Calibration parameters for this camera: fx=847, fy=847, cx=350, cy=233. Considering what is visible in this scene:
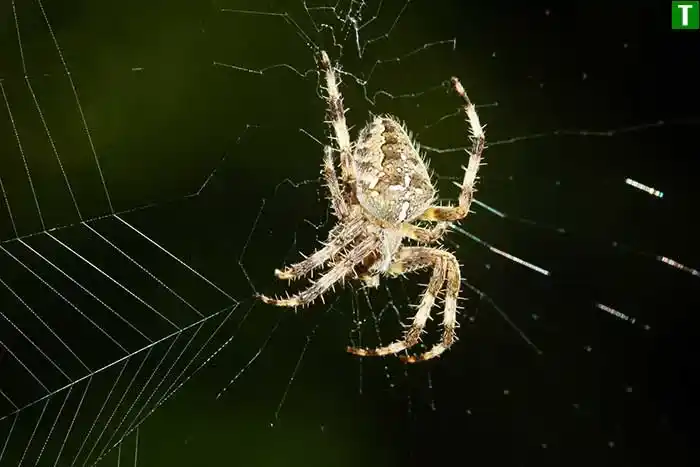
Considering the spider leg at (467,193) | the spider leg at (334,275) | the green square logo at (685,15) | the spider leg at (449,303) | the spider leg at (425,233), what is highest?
the green square logo at (685,15)

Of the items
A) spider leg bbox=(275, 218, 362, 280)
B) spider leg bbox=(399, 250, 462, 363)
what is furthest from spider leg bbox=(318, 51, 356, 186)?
spider leg bbox=(399, 250, 462, 363)

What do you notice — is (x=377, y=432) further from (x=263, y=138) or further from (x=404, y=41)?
(x=404, y=41)

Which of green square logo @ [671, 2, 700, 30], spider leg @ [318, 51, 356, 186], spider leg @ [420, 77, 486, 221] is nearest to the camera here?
spider leg @ [318, 51, 356, 186]

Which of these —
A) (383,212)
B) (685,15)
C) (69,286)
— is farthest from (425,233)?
(685,15)

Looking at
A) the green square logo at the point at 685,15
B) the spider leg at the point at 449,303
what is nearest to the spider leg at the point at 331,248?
the spider leg at the point at 449,303

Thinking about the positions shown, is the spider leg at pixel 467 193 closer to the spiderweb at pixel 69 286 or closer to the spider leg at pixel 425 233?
the spider leg at pixel 425 233

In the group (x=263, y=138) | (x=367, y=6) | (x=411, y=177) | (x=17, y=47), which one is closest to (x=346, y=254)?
(x=411, y=177)

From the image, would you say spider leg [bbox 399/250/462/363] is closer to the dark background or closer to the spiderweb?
the dark background

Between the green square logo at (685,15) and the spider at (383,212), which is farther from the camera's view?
the green square logo at (685,15)
